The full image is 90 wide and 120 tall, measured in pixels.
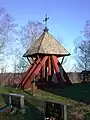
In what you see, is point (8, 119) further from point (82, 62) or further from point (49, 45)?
point (82, 62)

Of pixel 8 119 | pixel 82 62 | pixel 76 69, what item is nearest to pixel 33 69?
pixel 8 119

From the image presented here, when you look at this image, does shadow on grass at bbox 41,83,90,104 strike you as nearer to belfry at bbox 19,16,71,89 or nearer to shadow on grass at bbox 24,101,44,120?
belfry at bbox 19,16,71,89

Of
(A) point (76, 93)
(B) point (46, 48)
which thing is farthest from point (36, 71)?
(A) point (76, 93)

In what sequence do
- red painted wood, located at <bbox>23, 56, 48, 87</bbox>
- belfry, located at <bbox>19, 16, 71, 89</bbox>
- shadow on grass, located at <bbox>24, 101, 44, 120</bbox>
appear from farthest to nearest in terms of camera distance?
belfry, located at <bbox>19, 16, 71, 89</bbox>, red painted wood, located at <bbox>23, 56, 48, 87</bbox>, shadow on grass, located at <bbox>24, 101, 44, 120</bbox>

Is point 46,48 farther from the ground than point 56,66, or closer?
farther from the ground

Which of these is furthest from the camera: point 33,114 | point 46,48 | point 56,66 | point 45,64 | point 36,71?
point 45,64

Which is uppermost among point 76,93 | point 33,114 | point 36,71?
point 36,71

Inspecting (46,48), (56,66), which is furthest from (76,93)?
(46,48)

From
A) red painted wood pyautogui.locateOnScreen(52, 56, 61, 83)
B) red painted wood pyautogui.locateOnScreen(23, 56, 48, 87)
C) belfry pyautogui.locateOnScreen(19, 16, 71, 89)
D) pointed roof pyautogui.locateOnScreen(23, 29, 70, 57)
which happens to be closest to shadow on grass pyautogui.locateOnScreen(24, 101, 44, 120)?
red painted wood pyautogui.locateOnScreen(23, 56, 48, 87)

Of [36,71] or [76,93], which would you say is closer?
[76,93]

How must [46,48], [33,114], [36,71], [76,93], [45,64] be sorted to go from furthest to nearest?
[45,64], [46,48], [36,71], [76,93], [33,114]

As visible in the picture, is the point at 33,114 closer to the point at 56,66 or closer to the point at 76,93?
the point at 76,93

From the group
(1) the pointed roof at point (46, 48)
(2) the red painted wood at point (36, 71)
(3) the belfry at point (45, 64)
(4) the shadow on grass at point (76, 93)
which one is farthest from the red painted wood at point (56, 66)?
(4) the shadow on grass at point (76, 93)

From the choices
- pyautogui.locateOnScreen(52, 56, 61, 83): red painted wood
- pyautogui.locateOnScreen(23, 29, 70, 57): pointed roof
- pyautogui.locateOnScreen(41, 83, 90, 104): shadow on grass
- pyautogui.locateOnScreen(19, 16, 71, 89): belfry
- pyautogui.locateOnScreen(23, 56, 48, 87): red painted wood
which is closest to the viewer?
pyautogui.locateOnScreen(41, 83, 90, 104): shadow on grass
